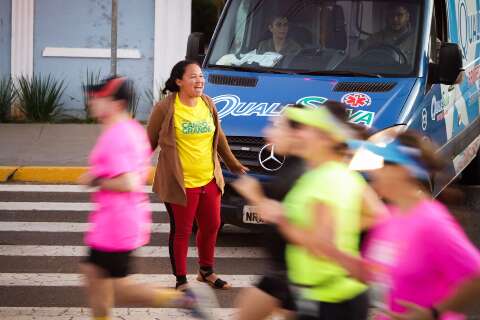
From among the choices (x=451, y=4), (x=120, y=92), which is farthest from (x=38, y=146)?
(x=120, y=92)

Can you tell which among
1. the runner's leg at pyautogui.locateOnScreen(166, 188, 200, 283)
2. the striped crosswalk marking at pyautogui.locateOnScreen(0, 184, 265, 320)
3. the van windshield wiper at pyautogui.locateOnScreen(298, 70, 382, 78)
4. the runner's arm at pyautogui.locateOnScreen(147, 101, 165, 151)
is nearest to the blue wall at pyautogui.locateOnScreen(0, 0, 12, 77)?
the striped crosswalk marking at pyautogui.locateOnScreen(0, 184, 265, 320)

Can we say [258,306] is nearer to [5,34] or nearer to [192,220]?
[192,220]

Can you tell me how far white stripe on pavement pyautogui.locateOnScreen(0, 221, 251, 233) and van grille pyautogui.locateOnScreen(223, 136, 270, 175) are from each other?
145cm

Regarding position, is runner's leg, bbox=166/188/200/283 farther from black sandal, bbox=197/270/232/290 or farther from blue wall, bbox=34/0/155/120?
blue wall, bbox=34/0/155/120

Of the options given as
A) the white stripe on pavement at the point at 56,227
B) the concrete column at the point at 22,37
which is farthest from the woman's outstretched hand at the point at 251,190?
the concrete column at the point at 22,37

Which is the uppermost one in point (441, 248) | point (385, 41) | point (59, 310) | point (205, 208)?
point (385, 41)

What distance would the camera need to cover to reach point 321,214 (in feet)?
15.3

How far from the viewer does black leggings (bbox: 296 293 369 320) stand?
4.86m

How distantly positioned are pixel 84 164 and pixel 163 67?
14.9 feet

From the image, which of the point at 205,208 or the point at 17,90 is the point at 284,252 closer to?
the point at 205,208

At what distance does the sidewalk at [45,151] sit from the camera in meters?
13.5

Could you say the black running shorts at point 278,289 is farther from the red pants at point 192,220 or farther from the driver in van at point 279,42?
the driver in van at point 279,42

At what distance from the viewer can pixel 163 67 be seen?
1816 centimetres

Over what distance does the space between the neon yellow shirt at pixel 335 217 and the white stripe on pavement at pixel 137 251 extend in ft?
15.3
